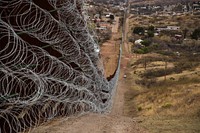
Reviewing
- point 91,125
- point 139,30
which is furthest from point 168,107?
point 139,30

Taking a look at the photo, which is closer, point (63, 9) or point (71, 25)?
point (63, 9)

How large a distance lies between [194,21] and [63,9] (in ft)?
216

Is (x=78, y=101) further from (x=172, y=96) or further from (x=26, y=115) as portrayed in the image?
(x=172, y=96)

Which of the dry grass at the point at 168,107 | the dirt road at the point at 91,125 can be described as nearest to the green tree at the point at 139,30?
the dry grass at the point at 168,107

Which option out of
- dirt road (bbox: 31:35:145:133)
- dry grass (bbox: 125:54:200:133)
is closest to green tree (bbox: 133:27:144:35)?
dry grass (bbox: 125:54:200:133)

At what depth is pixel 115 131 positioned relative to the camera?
1097 centimetres

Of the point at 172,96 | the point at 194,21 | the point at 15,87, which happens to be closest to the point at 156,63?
the point at 172,96

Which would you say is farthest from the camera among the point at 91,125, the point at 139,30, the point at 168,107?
the point at 139,30

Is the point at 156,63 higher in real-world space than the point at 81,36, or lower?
lower

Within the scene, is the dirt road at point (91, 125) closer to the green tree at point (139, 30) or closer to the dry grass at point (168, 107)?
the dry grass at point (168, 107)

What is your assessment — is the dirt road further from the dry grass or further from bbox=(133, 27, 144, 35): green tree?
bbox=(133, 27, 144, 35): green tree

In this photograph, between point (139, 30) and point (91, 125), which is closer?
point (91, 125)

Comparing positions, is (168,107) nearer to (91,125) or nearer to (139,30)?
(91,125)

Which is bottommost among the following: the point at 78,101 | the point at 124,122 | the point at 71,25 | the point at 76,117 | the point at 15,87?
the point at 124,122
